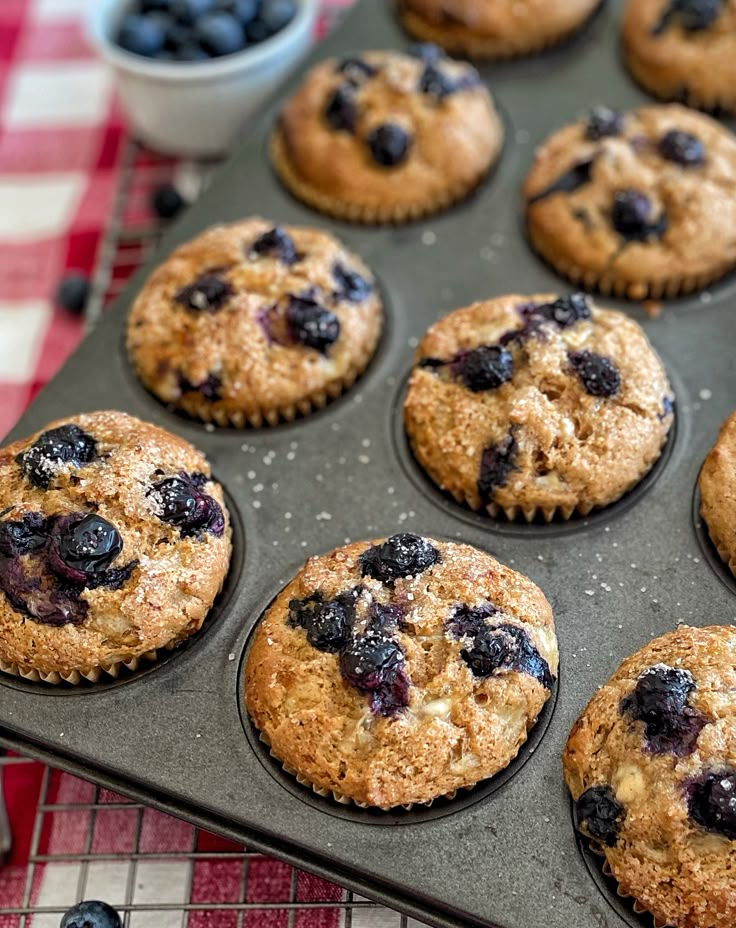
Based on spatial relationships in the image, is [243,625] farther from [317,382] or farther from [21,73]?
[21,73]

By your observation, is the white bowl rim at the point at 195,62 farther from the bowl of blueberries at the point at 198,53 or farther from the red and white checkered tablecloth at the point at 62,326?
the red and white checkered tablecloth at the point at 62,326

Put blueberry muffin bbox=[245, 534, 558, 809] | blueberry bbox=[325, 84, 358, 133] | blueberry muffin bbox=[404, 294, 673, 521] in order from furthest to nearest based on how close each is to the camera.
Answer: blueberry bbox=[325, 84, 358, 133], blueberry muffin bbox=[404, 294, 673, 521], blueberry muffin bbox=[245, 534, 558, 809]

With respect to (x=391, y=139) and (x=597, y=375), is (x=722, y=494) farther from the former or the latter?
(x=391, y=139)

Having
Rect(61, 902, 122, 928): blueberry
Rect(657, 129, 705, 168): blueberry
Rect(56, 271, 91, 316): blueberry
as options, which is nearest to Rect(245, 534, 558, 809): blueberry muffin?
Rect(61, 902, 122, 928): blueberry

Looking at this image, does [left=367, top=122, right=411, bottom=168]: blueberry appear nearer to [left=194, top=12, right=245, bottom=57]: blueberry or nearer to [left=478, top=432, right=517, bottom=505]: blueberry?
[left=194, top=12, right=245, bottom=57]: blueberry

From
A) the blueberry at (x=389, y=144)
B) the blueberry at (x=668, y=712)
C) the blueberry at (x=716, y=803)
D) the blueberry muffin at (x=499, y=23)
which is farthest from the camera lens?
the blueberry muffin at (x=499, y=23)

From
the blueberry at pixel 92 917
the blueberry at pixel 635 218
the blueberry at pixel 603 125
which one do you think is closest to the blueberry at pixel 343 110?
the blueberry at pixel 603 125
